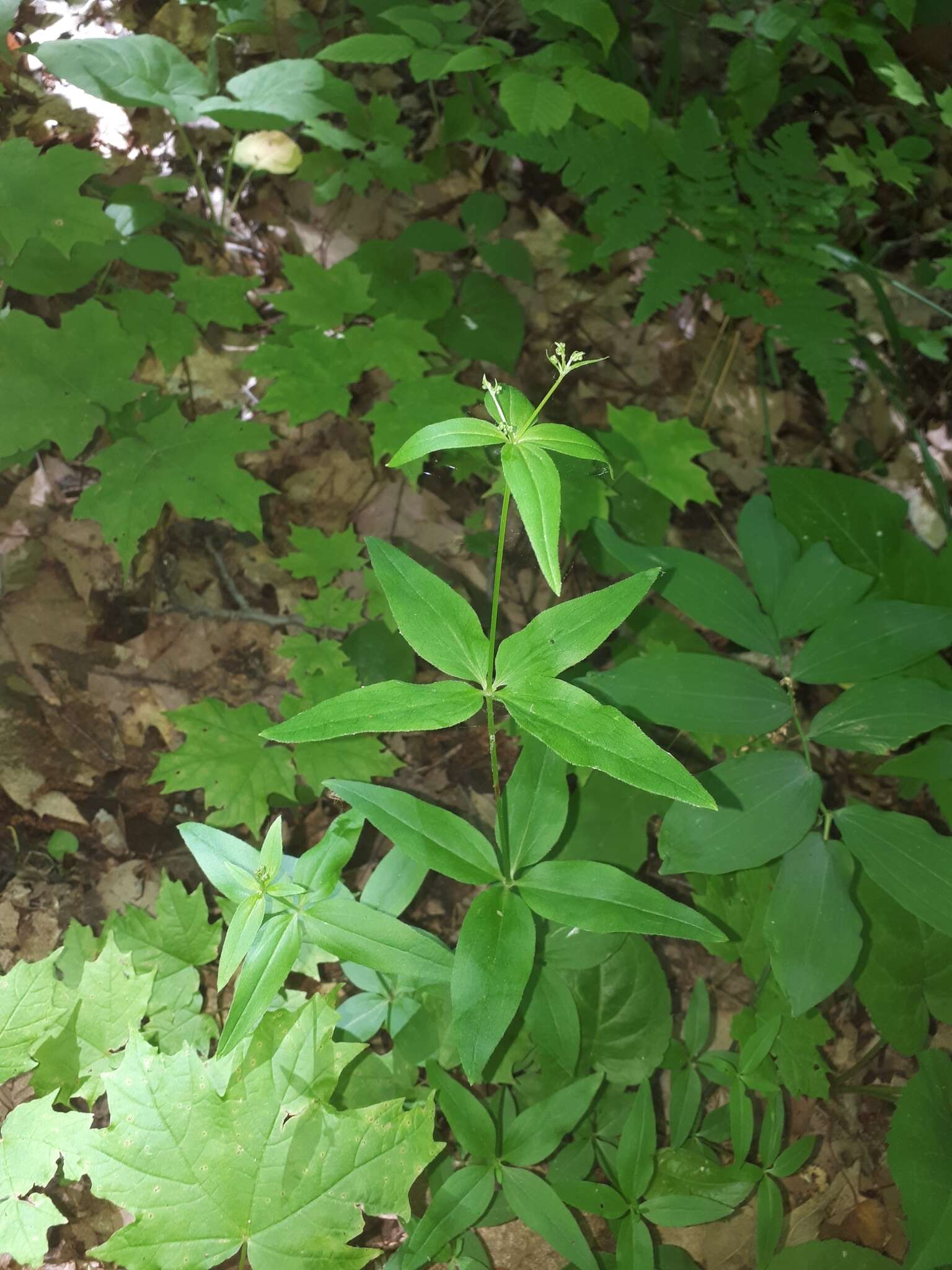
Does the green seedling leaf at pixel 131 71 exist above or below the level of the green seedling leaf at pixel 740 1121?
above

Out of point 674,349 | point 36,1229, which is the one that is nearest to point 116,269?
point 674,349

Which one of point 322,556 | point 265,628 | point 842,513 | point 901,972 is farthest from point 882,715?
point 265,628

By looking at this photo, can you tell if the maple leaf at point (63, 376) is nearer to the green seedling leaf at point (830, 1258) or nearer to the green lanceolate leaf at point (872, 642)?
the green lanceolate leaf at point (872, 642)

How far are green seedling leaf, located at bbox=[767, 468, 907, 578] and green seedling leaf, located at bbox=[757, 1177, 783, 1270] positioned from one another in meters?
1.53

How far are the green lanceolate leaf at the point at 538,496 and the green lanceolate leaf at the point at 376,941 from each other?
0.88 metres

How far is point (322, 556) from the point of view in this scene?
2393 mm

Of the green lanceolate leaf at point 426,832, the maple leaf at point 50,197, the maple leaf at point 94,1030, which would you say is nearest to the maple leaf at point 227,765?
the maple leaf at point 94,1030

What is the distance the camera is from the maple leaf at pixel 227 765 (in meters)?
2.05

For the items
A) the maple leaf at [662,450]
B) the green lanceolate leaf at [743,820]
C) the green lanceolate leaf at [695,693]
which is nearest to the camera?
the green lanceolate leaf at [743,820]

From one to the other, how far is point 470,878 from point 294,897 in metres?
0.34

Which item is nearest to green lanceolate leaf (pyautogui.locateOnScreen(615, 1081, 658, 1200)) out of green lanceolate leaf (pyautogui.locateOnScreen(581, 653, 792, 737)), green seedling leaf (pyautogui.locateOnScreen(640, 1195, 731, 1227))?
green seedling leaf (pyautogui.locateOnScreen(640, 1195, 731, 1227))

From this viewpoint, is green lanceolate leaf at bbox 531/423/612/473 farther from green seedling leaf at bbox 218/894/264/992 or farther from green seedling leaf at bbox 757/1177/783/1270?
green seedling leaf at bbox 757/1177/783/1270

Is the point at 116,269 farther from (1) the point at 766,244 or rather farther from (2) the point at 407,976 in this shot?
(2) the point at 407,976

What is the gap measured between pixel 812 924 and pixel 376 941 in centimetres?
88
